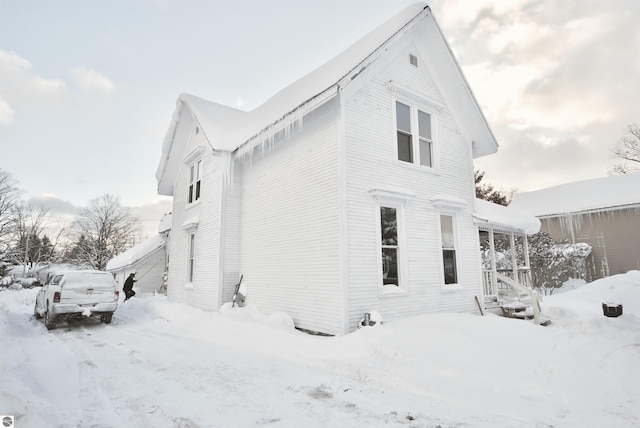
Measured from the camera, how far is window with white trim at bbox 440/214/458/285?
10508 millimetres

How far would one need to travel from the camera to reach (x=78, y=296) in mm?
10023

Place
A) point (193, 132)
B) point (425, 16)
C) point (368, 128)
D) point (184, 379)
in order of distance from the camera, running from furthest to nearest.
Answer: point (193, 132) → point (425, 16) → point (368, 128) → point (184, 379)

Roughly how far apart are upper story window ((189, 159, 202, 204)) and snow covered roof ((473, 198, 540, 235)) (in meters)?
11.1

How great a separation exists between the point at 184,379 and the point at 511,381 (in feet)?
16.5

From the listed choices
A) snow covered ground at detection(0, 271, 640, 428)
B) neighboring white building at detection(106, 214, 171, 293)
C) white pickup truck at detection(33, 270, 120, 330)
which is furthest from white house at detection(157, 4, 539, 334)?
neighboring white building at detection(106, 214, 171, 293)

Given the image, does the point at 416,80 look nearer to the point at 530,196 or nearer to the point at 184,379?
the point at 184,379

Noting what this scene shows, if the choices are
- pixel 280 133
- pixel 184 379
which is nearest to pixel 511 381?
pixel 184 379

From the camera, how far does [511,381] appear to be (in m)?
5.16

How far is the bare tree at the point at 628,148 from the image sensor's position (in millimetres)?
31641

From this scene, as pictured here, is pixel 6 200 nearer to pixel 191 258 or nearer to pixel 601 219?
pixel 191 258

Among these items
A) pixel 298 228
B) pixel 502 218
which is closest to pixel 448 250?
pixel 502 218

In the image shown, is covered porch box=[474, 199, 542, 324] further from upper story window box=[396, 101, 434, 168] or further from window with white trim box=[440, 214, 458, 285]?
upper story window box=[396, 101, 434, 168]

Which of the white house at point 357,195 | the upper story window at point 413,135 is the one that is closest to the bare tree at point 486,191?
the white house at point 357,195

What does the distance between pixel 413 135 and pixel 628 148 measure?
35317 mm
